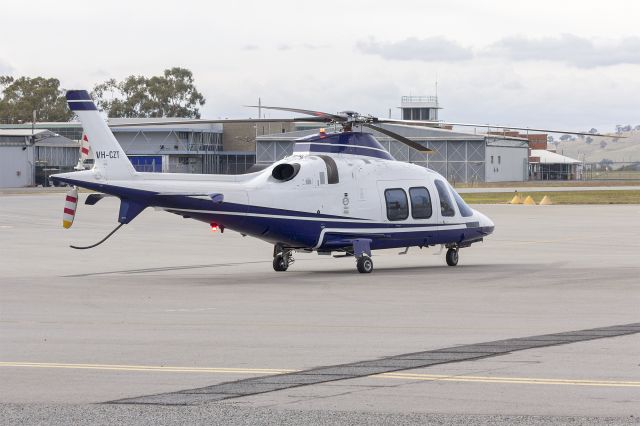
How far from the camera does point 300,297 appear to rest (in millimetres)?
20719

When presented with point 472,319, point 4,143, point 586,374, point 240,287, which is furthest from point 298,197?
point 4,143

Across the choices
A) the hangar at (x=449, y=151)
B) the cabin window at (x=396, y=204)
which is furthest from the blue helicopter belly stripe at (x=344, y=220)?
the hangar at (x=449, y=151)

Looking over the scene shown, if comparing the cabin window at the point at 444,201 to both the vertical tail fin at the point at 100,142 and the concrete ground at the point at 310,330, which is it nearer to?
the concrete ground at the point at 310,330

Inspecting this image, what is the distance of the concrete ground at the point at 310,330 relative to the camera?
33.9ft

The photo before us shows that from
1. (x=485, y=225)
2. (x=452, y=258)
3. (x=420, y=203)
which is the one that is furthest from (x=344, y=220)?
(x=485, y=225)

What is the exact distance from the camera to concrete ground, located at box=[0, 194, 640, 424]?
10320 millimetres

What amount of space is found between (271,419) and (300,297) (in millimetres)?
10956

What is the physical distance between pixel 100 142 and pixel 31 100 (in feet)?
517

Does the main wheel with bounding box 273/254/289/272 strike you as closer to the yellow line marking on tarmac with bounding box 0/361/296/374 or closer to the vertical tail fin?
the vertical tail fin

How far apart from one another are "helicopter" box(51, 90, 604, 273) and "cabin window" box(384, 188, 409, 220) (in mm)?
24

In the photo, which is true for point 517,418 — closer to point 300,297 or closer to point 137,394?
point 137,394

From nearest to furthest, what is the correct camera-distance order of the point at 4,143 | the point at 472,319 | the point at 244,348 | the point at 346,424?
1. the point at 346,424
2. the point at 244,348
3. the point at 472,319
4. the point at 4,143

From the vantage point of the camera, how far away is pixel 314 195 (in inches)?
1008

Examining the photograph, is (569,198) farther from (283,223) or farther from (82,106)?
(82,106)
